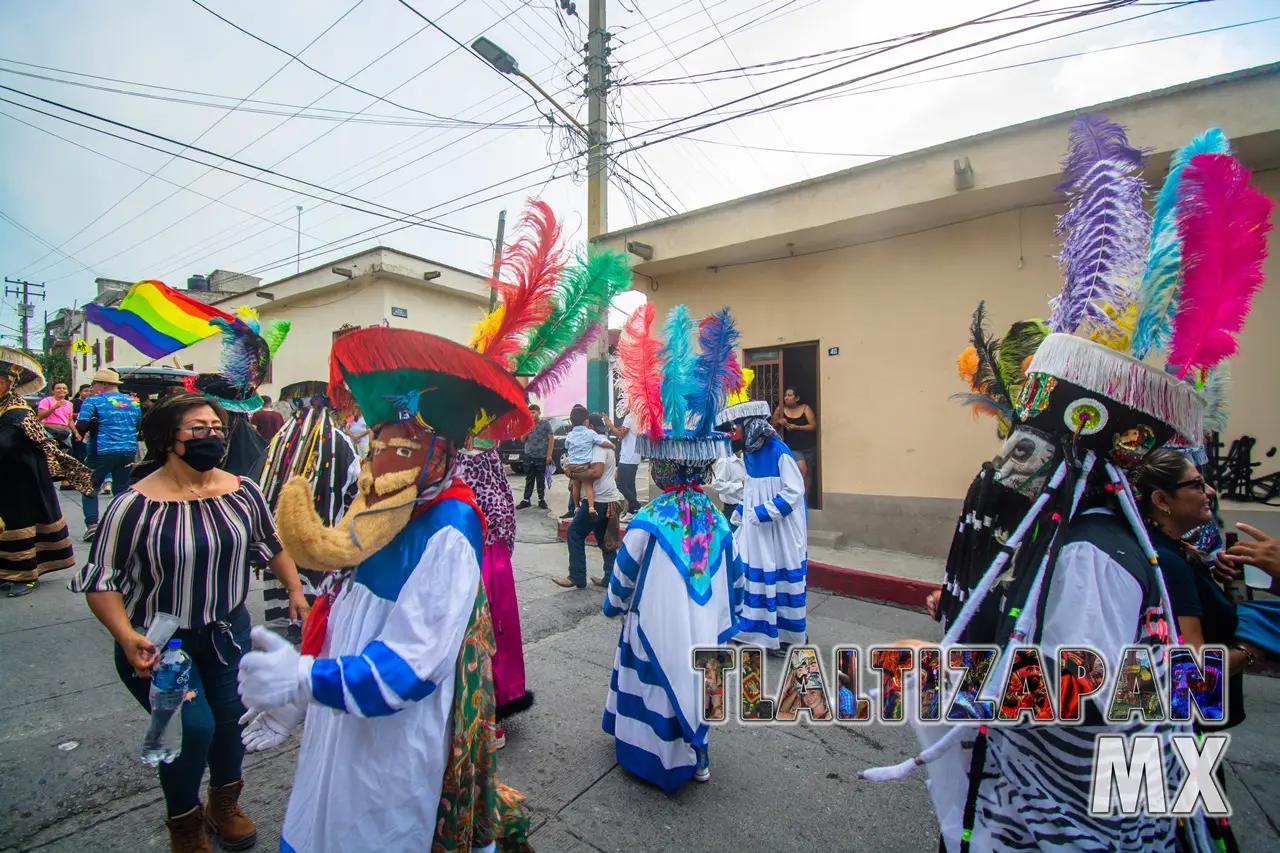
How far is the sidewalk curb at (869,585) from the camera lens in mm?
5766

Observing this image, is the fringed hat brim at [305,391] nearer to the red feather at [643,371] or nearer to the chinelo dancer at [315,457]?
the chinelo dancer at [315,457]

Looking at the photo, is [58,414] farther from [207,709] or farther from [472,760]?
[472,760]

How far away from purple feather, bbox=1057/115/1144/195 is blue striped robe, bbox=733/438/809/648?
115 inches

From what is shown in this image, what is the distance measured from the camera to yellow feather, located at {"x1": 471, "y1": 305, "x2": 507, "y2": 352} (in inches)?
80.3

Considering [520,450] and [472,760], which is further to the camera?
[520,450]

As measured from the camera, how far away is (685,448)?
10.2ft

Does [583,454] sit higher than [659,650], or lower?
higher

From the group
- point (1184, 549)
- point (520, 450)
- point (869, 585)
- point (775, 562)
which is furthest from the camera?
point (520, 450)

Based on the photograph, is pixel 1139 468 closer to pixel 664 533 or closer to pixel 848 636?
pixel 664 533

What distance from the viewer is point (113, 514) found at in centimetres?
222

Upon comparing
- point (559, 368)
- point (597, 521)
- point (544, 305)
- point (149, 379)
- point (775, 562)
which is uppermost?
point (149, 379)

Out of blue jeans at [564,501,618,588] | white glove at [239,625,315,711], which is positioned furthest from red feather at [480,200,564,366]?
blue jeans at [564,501,618,588]

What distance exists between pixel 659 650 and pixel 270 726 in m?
1.62

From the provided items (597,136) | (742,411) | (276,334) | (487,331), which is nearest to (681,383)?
(487,331)
